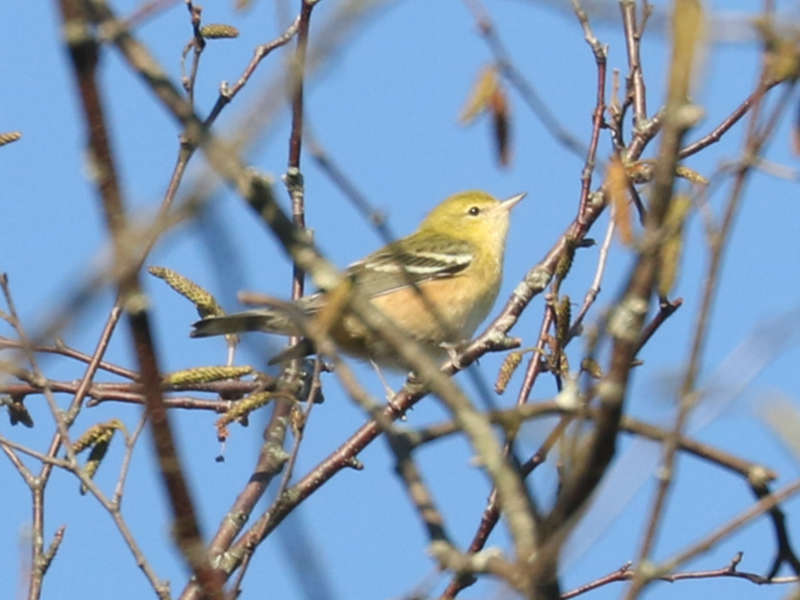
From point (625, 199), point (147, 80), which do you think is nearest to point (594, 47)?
point (625, 199)

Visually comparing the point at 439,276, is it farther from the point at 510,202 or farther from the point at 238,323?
the point at 238,323

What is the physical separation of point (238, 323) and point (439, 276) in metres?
2.92

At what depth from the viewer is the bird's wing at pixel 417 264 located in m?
7.30

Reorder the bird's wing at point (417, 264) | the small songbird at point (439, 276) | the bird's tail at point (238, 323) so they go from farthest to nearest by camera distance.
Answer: the bird's wing at point (417, 264) → the small songbird at point (439, 276) → the bird's tail at point (238, 323)

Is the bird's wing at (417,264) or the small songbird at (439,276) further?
the bird's wing at (417,264)

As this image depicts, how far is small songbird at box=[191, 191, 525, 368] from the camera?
21.6 ft

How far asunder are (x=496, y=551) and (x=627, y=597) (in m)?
0.25

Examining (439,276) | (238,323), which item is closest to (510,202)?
(439,276)

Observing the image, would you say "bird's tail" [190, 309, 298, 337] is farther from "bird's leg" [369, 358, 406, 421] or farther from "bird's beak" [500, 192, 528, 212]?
"bird's beak" [500, 192, 528, 212]

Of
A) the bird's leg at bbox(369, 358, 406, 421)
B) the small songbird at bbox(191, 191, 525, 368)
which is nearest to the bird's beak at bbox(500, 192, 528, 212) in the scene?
the small songbird at bbox(191, 191, 525, 368)

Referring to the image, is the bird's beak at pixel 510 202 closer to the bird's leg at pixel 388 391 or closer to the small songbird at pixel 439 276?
the small songbird at pixel 439 276

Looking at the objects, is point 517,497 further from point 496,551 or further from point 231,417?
point 231,417

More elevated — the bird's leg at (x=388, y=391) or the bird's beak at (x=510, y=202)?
the bird's beak at (x=510, y=202)

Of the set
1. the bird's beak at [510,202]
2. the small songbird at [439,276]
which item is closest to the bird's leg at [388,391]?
the small songbird at [439,276]
